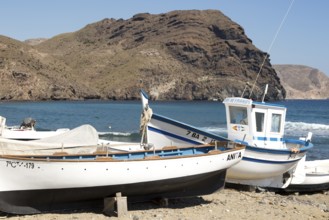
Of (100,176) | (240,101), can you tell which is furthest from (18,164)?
(240,101)

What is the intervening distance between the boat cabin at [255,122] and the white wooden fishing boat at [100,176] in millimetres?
3266

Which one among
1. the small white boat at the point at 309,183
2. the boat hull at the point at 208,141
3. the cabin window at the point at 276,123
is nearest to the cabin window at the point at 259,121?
the cabin window at the point at 276,123

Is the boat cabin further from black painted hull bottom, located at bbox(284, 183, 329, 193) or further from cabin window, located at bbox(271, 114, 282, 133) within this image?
black painted hull bottom, located at bbox(284, 183, 329, 193)

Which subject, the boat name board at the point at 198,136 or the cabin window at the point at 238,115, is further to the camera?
the cabin window at the point at 238,115

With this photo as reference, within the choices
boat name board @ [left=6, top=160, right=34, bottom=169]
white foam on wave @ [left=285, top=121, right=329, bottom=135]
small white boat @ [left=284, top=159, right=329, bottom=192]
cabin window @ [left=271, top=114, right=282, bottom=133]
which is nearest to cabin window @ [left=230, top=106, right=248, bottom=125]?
cabin window @ [left=271, top=114, right=282, bottom=133]

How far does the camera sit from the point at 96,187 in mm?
12562

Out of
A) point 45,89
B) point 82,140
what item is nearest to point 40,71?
point 45,89

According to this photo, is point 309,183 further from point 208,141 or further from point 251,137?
point 208,141

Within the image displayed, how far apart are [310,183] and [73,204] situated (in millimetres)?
9936

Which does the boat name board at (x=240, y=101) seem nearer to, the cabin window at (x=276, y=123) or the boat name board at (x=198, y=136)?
the cabin window at (x=276, y=123)

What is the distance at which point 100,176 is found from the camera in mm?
12406

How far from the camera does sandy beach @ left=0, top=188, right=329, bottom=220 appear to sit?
1257 cm

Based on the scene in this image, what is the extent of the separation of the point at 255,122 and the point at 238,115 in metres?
0.69

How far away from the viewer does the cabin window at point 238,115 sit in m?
17.5
